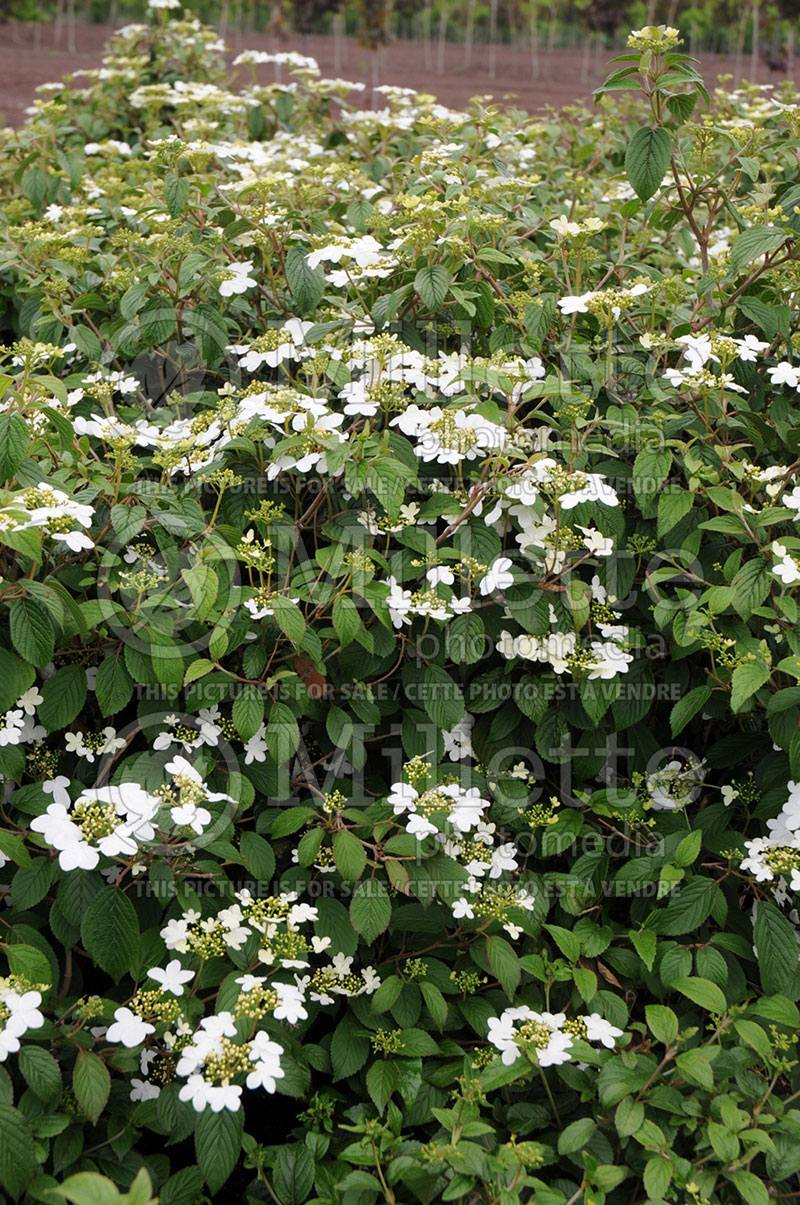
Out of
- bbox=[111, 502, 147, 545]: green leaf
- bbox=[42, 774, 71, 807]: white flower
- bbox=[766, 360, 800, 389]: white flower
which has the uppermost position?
bbox=[766, 360, 800, 389]: white flower

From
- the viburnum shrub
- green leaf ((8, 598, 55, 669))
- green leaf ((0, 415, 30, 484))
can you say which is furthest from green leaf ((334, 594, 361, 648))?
green leaf ((0, 415, 30, 484))

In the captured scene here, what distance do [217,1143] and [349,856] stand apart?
16.7 inches

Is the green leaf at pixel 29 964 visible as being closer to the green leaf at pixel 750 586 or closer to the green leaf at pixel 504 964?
the green leaf at pixel 504 964

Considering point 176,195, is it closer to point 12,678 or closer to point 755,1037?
point 12,678

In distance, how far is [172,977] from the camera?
4.76 ft

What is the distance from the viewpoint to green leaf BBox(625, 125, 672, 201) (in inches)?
71.7

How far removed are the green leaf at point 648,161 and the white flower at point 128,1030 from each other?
5.40 feet

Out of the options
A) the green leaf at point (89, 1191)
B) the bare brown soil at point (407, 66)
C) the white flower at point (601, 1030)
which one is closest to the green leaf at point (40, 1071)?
the green leaf at point (89, 1191)

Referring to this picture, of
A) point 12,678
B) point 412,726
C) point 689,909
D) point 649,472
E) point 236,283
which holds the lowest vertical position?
point 689,909

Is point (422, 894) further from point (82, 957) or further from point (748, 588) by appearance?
point (748, 588)

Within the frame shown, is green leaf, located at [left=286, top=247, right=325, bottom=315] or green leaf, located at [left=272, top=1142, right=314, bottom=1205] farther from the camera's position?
green leaf, located at [left=286, top=247, right=325, bottom=315]

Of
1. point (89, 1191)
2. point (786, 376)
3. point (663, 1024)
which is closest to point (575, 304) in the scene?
point (786, 376)

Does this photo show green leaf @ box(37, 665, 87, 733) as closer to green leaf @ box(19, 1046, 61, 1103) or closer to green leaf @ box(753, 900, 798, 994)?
green leaf @ box(19, 1046, 61, 1103)

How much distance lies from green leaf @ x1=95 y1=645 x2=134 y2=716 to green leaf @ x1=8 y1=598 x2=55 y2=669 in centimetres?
11
